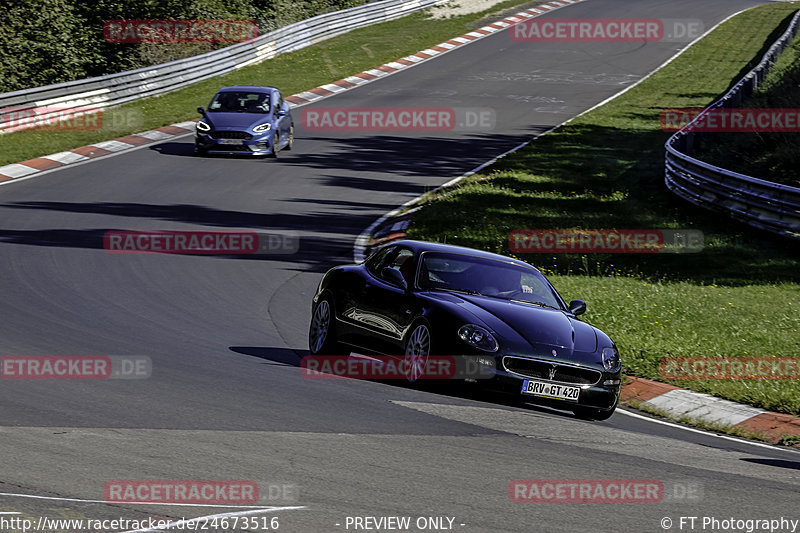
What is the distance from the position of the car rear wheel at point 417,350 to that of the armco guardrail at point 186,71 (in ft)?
72.0

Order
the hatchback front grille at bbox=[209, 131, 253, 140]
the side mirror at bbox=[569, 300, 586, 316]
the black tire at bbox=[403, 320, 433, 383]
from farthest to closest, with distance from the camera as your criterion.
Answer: the hatchback front grille at bbox=[209, 131, 253, 140] < the side mirror at bbox=[569, 300, 586, 316] < the black tire at bbox=[403, 320, 433, 383]

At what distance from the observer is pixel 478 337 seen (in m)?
10.1

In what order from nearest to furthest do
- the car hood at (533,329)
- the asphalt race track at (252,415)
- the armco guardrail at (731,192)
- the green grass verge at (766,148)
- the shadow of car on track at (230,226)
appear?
the asphalt race track at (252,415) < the car hood at (533,329) < the shadow of car on track at (230,226) < the armco guardrail at (731,192) < the green grass verge at (766,148)

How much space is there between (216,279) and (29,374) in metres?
6.22

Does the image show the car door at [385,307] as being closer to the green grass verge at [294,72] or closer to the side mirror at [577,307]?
the side mirror at [577,307]

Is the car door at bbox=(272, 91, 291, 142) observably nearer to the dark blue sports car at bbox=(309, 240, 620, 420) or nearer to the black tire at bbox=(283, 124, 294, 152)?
the black tire at bbox=(283, 124, 294, 152)

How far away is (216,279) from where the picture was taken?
54.1 feet

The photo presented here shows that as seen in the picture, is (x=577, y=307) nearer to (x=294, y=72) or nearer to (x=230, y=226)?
(x=230, y=226)

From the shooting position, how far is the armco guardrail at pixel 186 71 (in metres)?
30.6

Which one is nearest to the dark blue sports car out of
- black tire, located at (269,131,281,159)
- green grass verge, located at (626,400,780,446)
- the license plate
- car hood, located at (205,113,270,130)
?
the license plate

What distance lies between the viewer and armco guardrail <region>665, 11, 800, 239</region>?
19.9 metres

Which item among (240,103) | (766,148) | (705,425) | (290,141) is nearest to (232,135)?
(240,103)

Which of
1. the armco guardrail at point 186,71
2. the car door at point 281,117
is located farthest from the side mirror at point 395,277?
the armco guardrail at point 186,71

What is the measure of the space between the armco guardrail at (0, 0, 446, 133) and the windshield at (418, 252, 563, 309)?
21.2 metres
